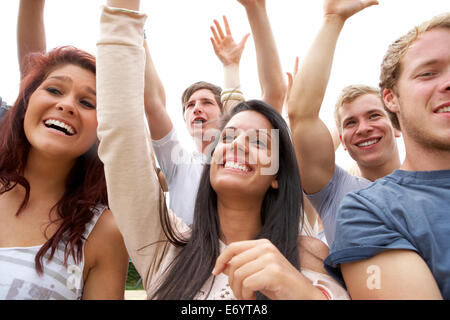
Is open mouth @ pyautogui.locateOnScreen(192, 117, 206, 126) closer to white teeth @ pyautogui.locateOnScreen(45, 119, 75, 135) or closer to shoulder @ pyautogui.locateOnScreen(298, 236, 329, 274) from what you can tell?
white teeth @ pyautogui.locateOnScreen(45, 119, 75, 135)

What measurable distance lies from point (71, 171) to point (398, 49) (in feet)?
6.65

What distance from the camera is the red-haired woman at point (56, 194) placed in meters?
1.53

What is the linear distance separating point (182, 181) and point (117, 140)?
3.72 feet

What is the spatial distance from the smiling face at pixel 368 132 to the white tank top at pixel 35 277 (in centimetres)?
221

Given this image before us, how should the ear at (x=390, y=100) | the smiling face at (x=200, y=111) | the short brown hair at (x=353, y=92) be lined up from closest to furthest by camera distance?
the ear at (x=390, y=100)
the short brown hair at (x=353, y=92)
the smiling face at (x=200, y=111)

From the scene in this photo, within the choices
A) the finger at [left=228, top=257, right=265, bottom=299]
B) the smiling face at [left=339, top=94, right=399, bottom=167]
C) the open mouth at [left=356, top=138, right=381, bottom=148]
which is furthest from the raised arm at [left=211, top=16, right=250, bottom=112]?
the finger at [left=228, top=257, right=265, bottom=299]

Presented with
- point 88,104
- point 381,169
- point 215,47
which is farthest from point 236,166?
point 215,47

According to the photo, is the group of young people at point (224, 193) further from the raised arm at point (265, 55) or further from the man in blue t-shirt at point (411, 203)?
the raised arm at point (265, 55)

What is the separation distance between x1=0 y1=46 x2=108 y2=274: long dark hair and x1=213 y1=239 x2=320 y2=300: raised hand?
0.91 m

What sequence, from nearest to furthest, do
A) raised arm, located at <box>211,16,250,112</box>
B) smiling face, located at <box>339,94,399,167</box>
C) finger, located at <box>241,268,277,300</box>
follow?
1. finger, located at <box>241,268,277,300</box>
2. smiling face, located at <box>339,94,399,167</box>
3. raised arm, located at <box>211,16,250,112</box>

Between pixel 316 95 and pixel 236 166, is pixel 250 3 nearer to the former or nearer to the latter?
pixel 316 95

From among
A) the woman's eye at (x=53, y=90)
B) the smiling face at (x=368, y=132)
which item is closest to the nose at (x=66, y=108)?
the woman's eye at (x=53, y=90)

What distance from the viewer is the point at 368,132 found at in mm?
2658

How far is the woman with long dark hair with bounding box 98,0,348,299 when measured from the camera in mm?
1157
